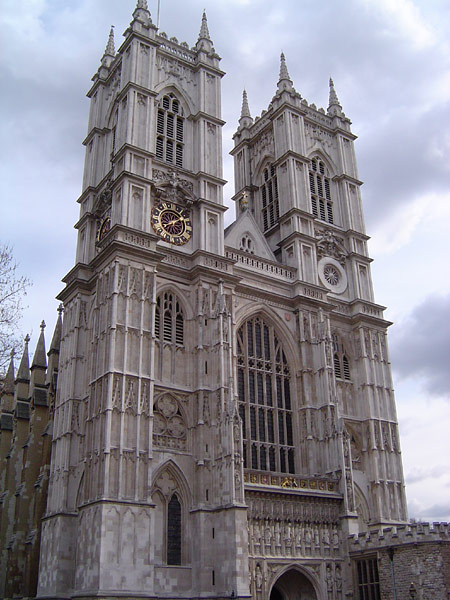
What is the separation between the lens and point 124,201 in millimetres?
34406

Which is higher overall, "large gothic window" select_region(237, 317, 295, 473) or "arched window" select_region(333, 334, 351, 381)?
"arched window" select_region(333, 334, 351, 381)

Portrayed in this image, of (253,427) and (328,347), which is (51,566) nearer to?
(253,427)

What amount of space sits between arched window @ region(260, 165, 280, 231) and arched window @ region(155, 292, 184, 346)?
12.3 metres

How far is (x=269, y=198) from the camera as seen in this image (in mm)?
45219

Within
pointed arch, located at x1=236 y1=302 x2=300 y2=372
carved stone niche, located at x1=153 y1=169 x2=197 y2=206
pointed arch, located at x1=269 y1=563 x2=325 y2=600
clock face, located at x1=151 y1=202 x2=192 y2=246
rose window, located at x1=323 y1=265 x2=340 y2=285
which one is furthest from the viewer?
rose window, located at x1=323 y1=265 x2=340 y2=285

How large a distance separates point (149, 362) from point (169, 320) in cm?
349

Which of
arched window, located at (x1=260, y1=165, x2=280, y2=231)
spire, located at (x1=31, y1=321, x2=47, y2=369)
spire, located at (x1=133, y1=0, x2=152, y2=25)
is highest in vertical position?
spire, located at (x1=133, y1=0, x2=152, y2=25)

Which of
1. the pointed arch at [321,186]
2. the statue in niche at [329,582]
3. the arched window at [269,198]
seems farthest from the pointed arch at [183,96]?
the statue in niche at [329,582]

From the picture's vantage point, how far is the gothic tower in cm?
2880

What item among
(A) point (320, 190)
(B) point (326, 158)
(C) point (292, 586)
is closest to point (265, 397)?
(C) point (292, 586)

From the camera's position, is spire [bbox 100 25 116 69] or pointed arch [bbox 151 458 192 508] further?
spire [bbox 100 25 116 69]

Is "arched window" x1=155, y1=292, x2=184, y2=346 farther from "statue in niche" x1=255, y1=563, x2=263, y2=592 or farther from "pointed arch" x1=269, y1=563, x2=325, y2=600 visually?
"pointed arch" x1=269, y1=563, x2=325, y2=600

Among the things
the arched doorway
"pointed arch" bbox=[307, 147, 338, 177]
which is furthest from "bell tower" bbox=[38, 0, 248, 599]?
"pointed arch" bbox=[307, 147, 338, 177]

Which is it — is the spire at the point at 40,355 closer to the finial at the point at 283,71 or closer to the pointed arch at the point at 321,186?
the pointed arch at the point at 321,186
